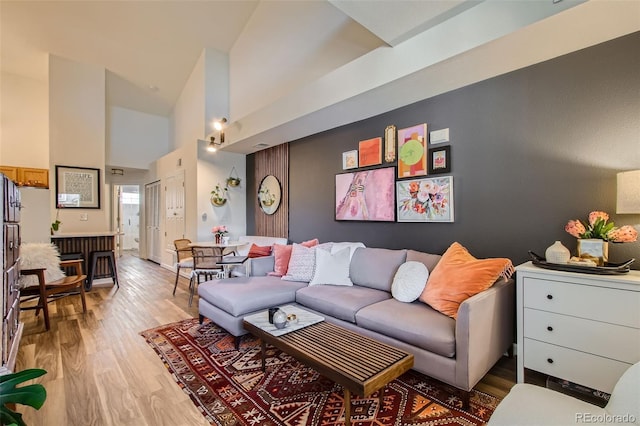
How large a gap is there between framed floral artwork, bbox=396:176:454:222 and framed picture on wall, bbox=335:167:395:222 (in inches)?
5.1

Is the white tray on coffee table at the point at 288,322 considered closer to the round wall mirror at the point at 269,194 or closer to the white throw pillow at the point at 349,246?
the white throw pillow at the point at 349,246

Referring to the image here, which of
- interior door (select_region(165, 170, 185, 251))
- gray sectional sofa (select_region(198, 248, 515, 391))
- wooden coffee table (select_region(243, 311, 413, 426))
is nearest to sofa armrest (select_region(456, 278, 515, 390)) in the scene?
gray sectional sofa (select_region(198, 248, 515, 391))

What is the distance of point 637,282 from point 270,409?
7.28ft

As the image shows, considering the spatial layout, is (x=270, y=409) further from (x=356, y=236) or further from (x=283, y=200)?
(x=283, y=200)

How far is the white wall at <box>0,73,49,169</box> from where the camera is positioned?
5.54 meters

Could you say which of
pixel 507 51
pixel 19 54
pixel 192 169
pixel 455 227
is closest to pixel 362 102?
pixel 507 51

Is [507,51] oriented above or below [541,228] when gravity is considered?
above

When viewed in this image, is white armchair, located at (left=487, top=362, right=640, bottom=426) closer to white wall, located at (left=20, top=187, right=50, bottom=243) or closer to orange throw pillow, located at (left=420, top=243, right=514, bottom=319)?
orange throw pillow, located at (left=420, top=243, right=514, bottom=319)

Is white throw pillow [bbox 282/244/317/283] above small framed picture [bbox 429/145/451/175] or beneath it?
beneath

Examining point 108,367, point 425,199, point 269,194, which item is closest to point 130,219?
point 269,194

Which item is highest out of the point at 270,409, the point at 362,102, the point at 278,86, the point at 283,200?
the point at 278,86

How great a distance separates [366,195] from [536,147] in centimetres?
172

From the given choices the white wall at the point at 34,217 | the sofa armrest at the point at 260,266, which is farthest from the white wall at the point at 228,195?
the white wall at the point at 34,217

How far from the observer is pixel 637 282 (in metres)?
1.58
